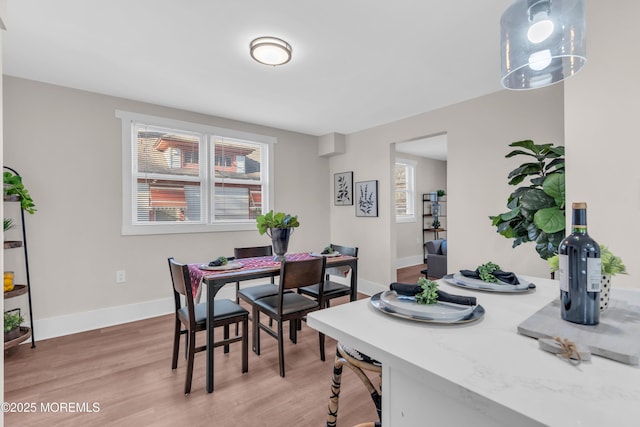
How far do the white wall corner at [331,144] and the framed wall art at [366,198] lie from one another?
61cm

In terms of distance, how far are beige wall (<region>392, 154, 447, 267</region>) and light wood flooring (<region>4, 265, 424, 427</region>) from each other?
13.5ft

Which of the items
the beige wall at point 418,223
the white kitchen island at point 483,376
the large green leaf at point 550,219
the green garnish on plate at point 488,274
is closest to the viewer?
the white kitchen island at point 483,376

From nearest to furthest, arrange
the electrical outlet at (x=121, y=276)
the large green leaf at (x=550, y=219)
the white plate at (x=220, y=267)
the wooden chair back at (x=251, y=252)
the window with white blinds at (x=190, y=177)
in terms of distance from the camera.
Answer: the large green leaf at (x=550, y=219) → the white plate at (x=220, y=267) → the wooden chair back at (x=251, y=252) → the electrical outlet at (x=121, y=276) → the window with white blinds at (x=190, y=177)

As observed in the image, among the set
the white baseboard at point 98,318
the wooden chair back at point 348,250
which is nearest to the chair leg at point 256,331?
the wooden chair back at point 348,250

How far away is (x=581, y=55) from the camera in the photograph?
1.10 meters

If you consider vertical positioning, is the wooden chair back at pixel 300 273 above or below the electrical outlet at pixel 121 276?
above

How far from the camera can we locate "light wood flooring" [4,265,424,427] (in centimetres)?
175

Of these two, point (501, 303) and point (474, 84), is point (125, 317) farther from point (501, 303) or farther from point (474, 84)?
point (474, 84)

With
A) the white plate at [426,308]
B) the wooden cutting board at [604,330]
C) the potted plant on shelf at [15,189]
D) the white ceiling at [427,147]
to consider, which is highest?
the white ceiling at [427,147]

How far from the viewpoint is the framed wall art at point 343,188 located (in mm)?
4688

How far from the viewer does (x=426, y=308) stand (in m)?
0.91

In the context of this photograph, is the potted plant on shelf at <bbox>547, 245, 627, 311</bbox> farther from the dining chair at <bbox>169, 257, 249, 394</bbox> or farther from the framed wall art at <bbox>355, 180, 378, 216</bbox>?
the framed wall art at <bbox>355, 180, 378, 216</bbox>

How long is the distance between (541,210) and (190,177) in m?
3.44

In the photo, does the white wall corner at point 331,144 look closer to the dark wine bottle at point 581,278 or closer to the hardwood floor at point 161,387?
the hardwood floor at point 161,387
